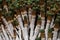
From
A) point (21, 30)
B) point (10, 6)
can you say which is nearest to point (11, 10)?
point (10, 6)

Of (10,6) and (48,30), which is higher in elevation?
(10,6)

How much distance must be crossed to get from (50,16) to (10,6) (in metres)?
0.43

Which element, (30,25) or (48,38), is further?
(30,25)

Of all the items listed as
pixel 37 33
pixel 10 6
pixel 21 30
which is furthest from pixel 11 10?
pixel 37 33

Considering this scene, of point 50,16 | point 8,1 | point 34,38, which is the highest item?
point 8,1

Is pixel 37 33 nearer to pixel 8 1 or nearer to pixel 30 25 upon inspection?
pixel 30 25

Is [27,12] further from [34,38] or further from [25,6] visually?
[34,38]

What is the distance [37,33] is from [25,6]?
0.29 m

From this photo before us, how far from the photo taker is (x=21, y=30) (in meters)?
2.06

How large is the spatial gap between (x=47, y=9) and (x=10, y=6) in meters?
0.38

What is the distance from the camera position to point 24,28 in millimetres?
2053

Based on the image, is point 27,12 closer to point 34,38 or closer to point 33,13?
point 33,13

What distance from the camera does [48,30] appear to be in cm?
196

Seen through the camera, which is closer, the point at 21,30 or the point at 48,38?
the point at 48,38
